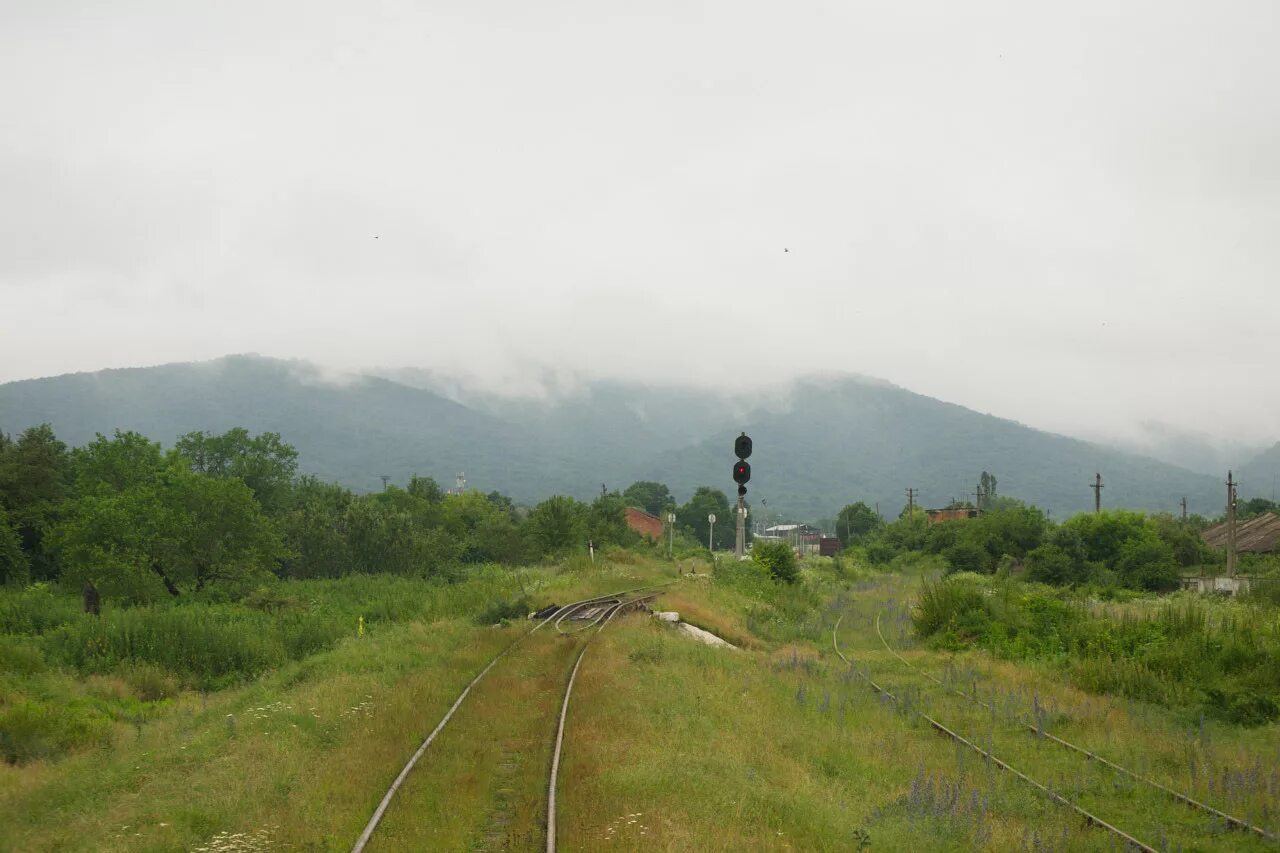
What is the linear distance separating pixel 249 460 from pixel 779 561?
50853 mm

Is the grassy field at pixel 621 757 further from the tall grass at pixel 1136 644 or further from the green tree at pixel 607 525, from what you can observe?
the green tree at pixel 607 525

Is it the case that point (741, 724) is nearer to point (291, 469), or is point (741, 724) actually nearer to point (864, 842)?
point (864, 842)

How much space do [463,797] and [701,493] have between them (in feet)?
559

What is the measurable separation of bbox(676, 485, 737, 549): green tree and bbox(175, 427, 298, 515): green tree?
10213cm

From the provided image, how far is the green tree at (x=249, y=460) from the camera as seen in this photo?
243ft

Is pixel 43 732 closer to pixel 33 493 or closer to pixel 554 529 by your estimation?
pixel 33 493

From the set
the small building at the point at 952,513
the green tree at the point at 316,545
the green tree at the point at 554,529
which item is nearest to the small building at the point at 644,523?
the small building at the point at 952,513

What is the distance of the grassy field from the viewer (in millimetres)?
10062

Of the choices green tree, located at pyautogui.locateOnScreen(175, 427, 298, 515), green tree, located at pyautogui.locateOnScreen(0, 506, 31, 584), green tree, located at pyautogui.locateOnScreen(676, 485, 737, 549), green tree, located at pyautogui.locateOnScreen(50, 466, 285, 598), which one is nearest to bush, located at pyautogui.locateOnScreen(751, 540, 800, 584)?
green tree, located at pyautogui.locateOnScreen(50, 466, 285, 598)

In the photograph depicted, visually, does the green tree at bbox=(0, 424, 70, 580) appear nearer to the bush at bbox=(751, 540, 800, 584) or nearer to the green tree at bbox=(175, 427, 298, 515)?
the green tree at bbox=(175, 427, 298, 515)

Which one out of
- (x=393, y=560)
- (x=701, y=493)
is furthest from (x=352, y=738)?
(x=701, y=493)

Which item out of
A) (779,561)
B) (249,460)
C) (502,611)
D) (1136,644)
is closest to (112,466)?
(249,460)

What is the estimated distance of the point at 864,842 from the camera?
9.39m

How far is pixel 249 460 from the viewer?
75062 millimetres
